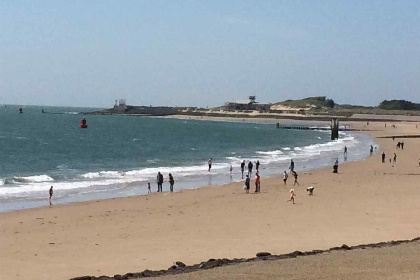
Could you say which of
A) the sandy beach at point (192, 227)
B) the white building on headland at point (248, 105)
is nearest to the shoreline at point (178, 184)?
the sandy beach at point (192, 227)

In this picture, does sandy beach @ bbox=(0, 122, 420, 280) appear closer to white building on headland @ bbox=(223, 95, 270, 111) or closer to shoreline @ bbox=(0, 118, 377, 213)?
shoreline @ bbox=(0, 118, 377, 213)

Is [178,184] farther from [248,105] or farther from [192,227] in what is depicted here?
[248,105]

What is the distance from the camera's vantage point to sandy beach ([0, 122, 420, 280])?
1212 cm

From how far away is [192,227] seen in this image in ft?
52.6

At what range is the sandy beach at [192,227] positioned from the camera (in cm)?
1212

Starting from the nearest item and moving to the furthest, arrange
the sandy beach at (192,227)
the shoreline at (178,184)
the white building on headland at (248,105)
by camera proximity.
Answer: the sandy beach at (192,227) < the shoreline at (178,184) < the white building on headland at (248,105)

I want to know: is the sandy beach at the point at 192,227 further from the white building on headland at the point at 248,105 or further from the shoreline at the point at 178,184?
the white building on headland at the point at 248,105

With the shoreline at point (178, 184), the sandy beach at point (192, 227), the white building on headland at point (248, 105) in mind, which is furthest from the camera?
the white building on headland at point (248, 105)

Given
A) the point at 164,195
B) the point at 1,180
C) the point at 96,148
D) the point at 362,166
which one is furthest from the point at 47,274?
the point at 96,148

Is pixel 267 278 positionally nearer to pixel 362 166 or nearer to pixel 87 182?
pixel 87 182

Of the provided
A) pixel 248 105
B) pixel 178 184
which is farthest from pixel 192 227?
pixel 248 105

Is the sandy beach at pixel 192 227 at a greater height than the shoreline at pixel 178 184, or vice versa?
the sandy beach at pixel 192 227

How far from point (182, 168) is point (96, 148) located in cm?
2189

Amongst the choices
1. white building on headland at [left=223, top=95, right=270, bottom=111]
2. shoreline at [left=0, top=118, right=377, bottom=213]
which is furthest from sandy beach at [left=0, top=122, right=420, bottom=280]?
white building on headland at [left=223, top=95, right=270, bottom=111]
